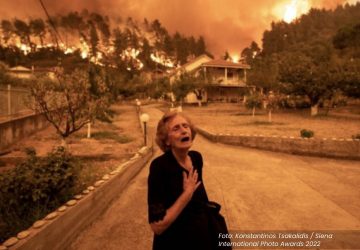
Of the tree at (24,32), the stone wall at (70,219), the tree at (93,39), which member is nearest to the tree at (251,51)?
the tree at (93,39)

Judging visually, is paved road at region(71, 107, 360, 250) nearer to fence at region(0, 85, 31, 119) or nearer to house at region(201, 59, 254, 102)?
fence at region(0, 85, 31, 119)

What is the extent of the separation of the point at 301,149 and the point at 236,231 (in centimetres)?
749

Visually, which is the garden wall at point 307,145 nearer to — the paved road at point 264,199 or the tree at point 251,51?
the paved road at point 264,199

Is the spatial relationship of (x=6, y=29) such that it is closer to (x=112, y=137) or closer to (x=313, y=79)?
(x=112, y=137)

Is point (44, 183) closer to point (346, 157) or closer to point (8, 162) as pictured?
point (8, 162)

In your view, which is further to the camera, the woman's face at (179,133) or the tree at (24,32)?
the tree at (24,32)

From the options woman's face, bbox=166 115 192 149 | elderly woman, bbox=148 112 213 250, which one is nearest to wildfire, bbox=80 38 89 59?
woman's face, bbox=166 115 192 149

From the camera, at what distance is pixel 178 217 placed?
6.89 ft

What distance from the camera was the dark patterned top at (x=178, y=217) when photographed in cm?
207

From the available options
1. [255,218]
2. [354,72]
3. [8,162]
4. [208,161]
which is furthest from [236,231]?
[354,72]

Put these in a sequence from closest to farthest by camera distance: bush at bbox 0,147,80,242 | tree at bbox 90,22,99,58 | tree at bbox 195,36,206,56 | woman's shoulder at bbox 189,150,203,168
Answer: woman's shoulder at bbox 189,150,203,168, bush at bbox 0,147,80,242, tree at bbox 90,22,99,58, tree at bbox 195,36,206,56

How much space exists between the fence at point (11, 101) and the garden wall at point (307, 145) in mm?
9255

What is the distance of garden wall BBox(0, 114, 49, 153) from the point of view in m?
10.6

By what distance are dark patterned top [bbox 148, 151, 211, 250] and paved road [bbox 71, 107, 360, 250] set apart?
236 cm
